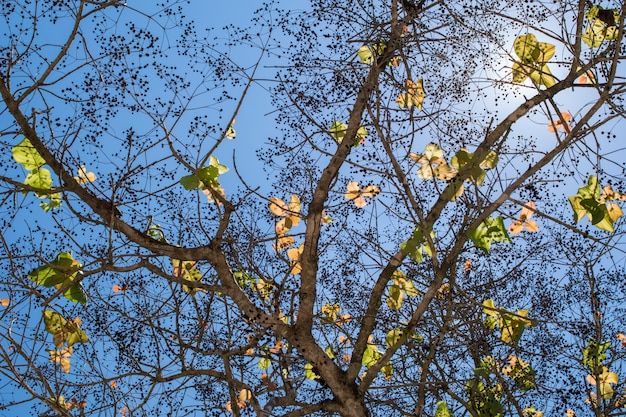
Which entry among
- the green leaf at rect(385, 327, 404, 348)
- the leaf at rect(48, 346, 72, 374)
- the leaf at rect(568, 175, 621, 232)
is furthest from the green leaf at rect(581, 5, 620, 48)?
the leaf at rect(48, 346, 72, 374)

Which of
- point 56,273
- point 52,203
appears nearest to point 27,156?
point 52,203

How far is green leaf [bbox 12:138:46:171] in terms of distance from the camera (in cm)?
439

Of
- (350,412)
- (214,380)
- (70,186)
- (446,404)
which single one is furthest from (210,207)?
(446,404)

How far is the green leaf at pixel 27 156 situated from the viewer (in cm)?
439

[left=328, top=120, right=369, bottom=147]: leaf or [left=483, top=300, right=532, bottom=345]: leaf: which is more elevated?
[left=328, top=120, right=369, bottom=147]: leaf

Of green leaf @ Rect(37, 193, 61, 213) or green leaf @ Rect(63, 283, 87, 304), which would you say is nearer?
green leaf @ Rect(63, 283, 87, 304)

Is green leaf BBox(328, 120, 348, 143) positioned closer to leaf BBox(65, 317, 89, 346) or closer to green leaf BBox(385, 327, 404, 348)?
green leaf BBox(385, 327, 404, 348)

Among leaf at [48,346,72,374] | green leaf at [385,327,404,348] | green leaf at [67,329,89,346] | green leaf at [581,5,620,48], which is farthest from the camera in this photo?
leaf at [48,346,72,374]

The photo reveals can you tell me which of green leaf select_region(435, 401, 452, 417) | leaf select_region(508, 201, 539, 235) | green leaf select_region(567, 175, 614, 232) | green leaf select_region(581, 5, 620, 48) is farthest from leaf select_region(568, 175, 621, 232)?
green leaf select_region(435, 401, 452, 417)

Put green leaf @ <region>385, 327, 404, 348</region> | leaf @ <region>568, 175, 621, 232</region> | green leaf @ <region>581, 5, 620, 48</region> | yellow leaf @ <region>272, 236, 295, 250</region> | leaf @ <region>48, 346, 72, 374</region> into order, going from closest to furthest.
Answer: leaf @ <region>568, 175, 621, 232</region>, green leaf @ <region>581, 5, 620, 48</region>, green leaf @ <region>385, 327, 404, 348</region>, yellow leaf @ <region>272, 236, 295, 250</region>, leaf @ <region>48, 346, 72, 374</region>

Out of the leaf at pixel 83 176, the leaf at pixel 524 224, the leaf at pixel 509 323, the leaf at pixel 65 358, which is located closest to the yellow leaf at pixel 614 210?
the leaf at pixel 524 224

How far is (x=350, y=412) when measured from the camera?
404 centimetres

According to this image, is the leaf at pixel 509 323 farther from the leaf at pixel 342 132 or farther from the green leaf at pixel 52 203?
the green leaf at pixel 52 203

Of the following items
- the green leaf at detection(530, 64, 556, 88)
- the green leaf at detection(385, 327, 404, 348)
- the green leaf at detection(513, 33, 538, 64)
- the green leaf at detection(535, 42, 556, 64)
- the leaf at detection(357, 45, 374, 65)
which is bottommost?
the green leaf at detection(385, 327, 404, 348)
